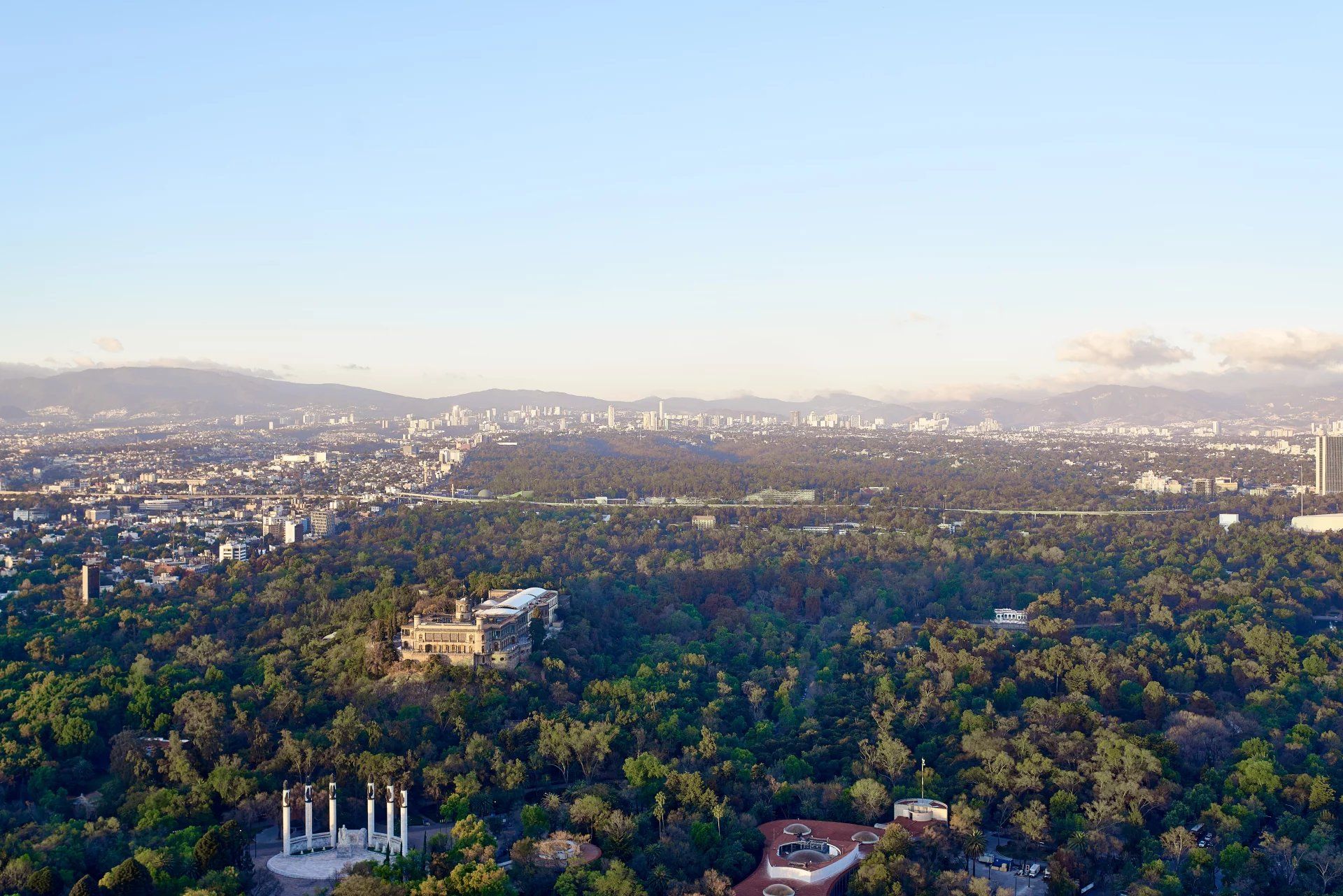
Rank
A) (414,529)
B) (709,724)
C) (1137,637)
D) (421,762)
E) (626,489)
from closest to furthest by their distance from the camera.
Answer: (421,762) < (709,724) < (1137,637) < (414,529) < (626,489)

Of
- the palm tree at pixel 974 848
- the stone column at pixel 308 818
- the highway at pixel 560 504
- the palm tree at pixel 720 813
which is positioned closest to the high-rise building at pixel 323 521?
the highway at pixel 560 504

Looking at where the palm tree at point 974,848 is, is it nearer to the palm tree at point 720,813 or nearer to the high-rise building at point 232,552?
the palm tree at point 720,813

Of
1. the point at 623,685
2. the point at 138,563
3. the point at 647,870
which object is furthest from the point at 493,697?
the point at 138,563

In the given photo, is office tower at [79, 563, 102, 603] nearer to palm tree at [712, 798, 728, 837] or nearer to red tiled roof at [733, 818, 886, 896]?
palm tree at [712, 798, 728, 837]

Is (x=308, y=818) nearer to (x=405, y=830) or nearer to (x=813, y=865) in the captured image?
(x=405, y=830)

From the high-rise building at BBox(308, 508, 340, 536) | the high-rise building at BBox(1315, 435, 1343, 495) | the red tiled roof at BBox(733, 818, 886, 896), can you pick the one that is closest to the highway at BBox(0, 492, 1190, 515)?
the high-rise building at BBox(308, 508, 340, 536)

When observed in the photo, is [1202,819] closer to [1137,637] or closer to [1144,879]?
[1144,879]
